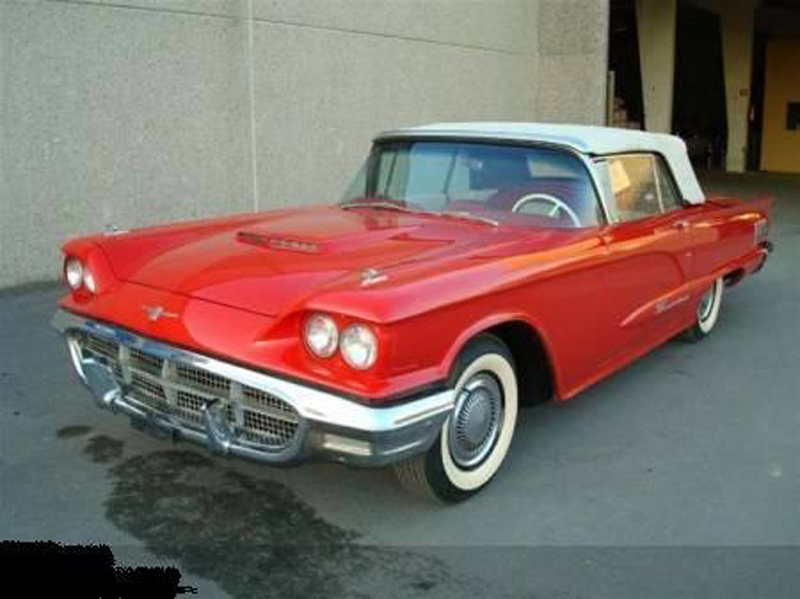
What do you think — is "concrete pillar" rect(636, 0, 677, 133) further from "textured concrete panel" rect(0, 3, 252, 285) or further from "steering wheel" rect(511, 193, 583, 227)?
"steering wheel" rect(511, 193, 583, 227)

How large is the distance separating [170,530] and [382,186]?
230 centimetres

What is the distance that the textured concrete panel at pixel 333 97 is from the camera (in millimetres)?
8844

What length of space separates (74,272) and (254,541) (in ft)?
5.02

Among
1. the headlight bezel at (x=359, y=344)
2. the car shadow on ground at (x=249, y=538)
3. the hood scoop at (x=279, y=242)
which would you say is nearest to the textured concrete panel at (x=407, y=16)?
the hood scoop at (x=279, y=242)

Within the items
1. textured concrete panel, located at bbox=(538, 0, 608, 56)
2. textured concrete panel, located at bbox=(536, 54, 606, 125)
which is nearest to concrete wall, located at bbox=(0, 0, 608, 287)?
textured concrete panel, located at bbox=(538, 0, 608, 56)

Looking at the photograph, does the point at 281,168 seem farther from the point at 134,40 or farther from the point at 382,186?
the point at 382,186

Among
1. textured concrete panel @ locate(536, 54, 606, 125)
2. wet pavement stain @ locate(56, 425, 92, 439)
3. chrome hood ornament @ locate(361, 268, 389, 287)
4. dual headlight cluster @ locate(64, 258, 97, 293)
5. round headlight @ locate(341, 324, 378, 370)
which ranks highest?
textured concrete panel @ locate(536, 54, 606, 125)

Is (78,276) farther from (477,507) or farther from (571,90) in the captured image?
(571,90)

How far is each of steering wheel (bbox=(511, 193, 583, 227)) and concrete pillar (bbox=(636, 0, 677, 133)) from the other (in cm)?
1438

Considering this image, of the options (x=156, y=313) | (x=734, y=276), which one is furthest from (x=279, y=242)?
(x=734, y=276)

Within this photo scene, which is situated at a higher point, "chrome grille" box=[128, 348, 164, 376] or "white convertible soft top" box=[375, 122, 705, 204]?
"white convertible soft top" box=[375, 122, 705, 204]

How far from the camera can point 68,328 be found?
3.64 metres

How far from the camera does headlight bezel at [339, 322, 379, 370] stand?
2873 millimetres

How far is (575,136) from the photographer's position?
14.5 feet
